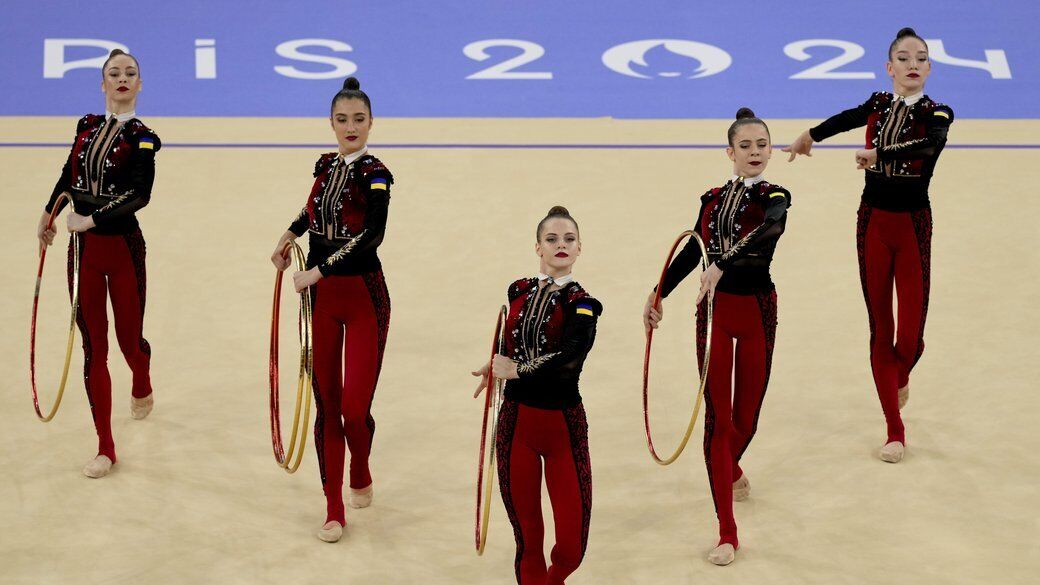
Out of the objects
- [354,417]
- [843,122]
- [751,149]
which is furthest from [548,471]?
[843,122]

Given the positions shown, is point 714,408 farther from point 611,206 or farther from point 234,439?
point 611,206

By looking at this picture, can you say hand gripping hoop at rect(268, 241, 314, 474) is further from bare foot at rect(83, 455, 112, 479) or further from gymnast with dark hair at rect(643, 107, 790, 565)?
gymnast with dark hair at rect(643, 107, 790, 565)

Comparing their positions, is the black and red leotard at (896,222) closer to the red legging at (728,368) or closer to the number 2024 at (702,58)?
the red legging at (728,368)

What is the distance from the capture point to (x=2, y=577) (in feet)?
21.7

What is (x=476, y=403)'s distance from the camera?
8406 millimetres

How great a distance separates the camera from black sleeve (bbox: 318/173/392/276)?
22.1ft

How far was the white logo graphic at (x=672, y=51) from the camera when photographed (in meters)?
13.6

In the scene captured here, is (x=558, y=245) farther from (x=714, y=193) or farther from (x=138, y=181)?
(x=138, y=181)

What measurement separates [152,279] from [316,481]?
2868 millimetres

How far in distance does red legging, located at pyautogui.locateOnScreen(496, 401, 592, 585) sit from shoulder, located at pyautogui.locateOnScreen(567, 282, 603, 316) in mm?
406

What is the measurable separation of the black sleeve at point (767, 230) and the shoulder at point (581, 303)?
1.00 metres

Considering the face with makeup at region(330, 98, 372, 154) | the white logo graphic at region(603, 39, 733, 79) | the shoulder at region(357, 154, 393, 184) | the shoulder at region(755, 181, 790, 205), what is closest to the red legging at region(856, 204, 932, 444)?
the shoulder at region(755, 181, 790, 205)

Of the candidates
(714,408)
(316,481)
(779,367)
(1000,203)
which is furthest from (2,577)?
(1000,203)

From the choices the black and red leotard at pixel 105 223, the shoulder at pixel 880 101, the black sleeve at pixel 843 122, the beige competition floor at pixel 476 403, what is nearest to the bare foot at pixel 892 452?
the beige competition floor at pixel 476 403
